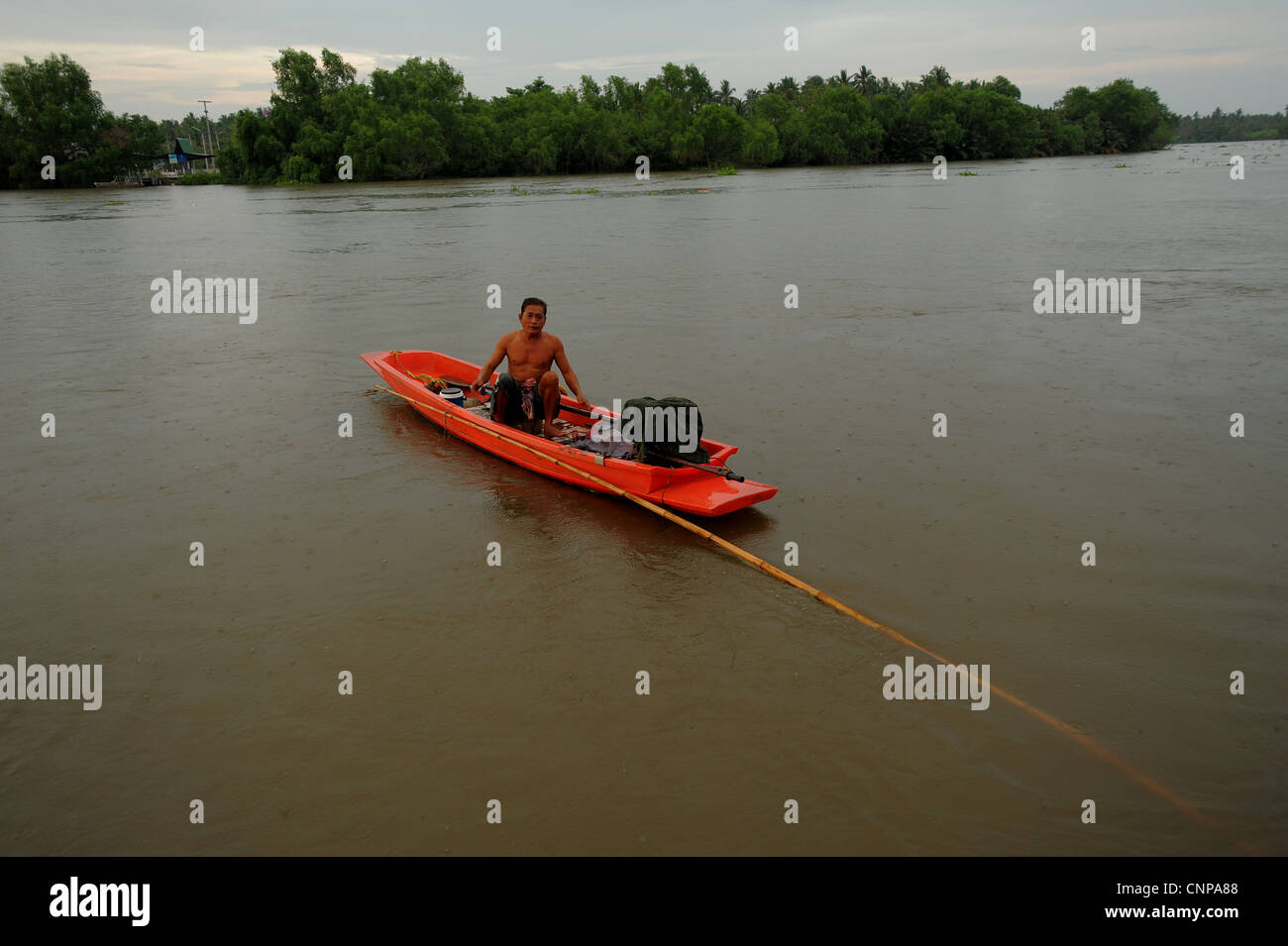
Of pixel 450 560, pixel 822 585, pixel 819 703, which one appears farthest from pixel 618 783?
pixel 450 560

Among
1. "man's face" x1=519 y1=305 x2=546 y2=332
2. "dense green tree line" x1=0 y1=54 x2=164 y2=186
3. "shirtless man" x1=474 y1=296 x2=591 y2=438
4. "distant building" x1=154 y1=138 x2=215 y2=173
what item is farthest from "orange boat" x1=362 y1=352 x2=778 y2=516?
"distant building" x1=154 y1=138 x2=215 y2=173

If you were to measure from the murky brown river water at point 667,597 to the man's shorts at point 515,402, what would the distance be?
466mm

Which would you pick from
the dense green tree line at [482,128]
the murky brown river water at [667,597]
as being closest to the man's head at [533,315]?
the murky brown river water at [667,597]

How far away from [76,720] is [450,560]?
245 cm

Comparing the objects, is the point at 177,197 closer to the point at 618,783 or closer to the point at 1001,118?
the point at 618,783

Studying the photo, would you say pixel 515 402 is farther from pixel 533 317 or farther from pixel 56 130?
pixel 56 130

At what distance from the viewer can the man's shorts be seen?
8.06 meters

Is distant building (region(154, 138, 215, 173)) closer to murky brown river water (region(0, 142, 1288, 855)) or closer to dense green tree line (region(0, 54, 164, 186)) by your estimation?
dense green tree line (region(0, 54, 164, 186))

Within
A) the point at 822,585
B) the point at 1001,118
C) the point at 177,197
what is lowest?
the point at 822,585

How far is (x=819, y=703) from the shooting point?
477 centimetres

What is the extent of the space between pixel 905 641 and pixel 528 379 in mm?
4264

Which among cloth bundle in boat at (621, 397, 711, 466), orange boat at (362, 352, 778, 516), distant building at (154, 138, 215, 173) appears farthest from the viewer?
distant building at (154, 138, 215, 173)

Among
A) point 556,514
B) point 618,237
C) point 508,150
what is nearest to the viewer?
point 556,514

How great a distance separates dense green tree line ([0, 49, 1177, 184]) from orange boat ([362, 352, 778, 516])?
214 ft
